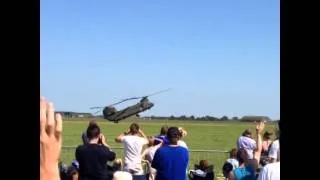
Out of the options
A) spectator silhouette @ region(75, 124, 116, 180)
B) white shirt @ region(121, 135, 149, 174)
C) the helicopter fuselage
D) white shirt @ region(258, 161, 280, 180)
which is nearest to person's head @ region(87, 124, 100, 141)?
spectator silhouette @ region(75, 124, 116, 180)

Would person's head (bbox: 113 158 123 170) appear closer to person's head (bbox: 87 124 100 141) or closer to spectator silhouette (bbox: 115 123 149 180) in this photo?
spectator silhouette (bbox: 115 123 149 180)

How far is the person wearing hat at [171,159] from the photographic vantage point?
266 inches

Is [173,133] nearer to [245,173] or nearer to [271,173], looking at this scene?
[245,173]

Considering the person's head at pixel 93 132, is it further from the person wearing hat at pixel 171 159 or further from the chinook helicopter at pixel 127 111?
the chinook helicopter at pixel 127 111

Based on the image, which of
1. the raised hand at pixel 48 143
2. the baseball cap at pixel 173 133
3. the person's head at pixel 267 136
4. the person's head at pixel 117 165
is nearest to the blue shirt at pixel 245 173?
the baseball cap at pixel 173 133

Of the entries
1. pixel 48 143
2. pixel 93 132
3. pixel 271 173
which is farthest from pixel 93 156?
pixel 48 143

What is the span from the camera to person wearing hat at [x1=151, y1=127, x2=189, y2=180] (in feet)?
22.1

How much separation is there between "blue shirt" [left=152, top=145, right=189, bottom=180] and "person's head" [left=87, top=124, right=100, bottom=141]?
2.58ft

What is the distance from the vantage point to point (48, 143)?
1231 millimetres

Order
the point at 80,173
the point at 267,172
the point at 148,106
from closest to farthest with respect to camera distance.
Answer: the point at 267,172 < the point at 80,173 < the point at 148,106
